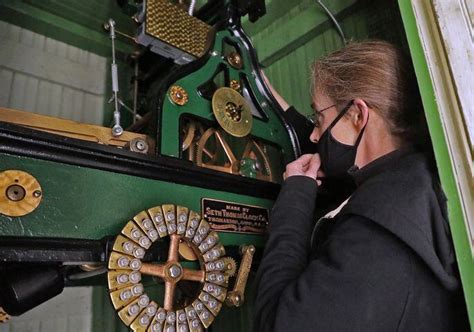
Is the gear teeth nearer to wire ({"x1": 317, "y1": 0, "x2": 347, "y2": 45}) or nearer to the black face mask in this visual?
the black face mask

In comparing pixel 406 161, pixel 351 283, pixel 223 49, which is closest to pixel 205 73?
pixel 223 49

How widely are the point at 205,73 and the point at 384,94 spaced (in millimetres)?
511

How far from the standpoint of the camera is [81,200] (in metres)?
0.82

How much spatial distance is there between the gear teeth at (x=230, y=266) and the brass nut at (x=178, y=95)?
428mm

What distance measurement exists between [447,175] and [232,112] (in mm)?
654

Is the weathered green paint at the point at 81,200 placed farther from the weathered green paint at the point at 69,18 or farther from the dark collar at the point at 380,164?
the weathered green paint at the point at 69,18

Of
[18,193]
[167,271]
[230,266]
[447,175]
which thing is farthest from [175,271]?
[447,175]

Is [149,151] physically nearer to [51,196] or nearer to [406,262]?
[51,196]

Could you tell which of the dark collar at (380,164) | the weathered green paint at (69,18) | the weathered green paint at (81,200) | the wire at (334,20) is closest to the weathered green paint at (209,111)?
the weathered green paint at (81,200)

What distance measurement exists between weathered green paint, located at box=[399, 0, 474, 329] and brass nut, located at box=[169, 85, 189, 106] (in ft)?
1.89

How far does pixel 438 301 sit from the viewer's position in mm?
721

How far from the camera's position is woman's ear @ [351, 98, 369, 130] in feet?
3.22

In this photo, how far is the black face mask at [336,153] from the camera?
3.32ft

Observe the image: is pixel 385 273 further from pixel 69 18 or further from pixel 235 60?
pixel 69 18
